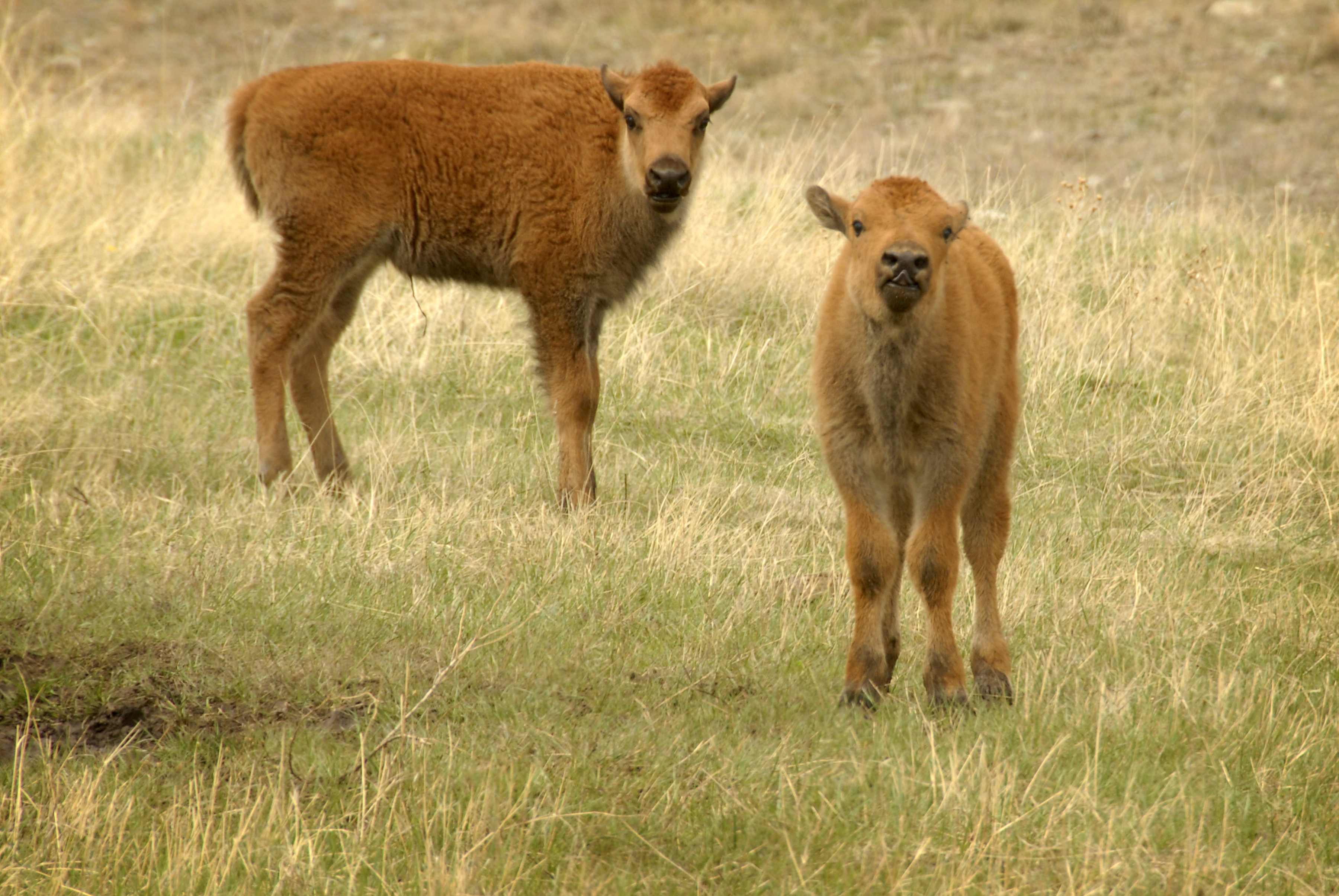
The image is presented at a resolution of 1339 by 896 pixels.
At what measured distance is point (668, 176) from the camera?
21.3ft

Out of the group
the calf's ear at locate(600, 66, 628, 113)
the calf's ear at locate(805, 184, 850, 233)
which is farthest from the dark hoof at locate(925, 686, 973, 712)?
the calf's ear at locate(600, 66, 628, 113)

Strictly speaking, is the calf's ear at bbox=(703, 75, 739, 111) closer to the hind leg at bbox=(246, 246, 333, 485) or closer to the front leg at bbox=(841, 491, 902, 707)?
the hind leg at bbox=(246, 246, 333, 485)

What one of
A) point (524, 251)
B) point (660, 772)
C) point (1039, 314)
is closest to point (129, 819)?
point (660, 772)

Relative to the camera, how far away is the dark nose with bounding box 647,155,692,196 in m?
6.50

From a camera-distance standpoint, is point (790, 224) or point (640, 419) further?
point (790, 224)

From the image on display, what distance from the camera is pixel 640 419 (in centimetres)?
818

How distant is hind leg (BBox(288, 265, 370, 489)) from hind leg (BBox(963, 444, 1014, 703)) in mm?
3497

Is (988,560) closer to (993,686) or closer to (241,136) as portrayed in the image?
(993,686)

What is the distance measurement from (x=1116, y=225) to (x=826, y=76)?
935cm

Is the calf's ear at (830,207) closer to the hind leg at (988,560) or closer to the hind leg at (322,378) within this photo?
the hind leg at (988,560)

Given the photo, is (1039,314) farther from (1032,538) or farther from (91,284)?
(91,284)

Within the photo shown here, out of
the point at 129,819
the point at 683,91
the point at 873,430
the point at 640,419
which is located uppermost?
the point at 683,91

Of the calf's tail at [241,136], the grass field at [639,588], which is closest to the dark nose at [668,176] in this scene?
the grass field at [639,588]

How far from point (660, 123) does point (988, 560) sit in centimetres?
301
